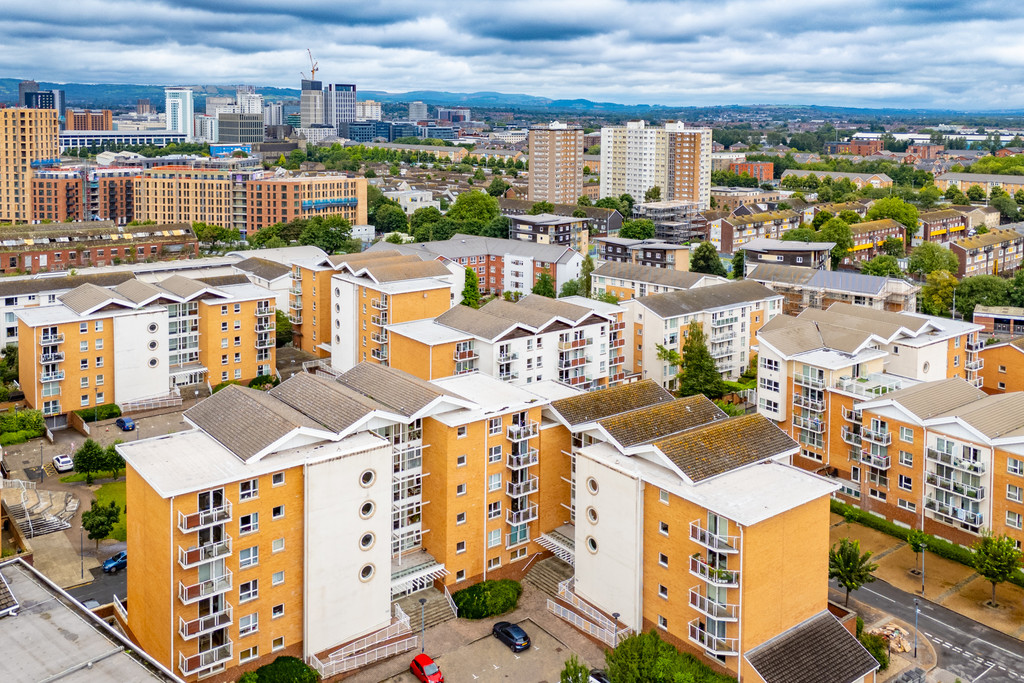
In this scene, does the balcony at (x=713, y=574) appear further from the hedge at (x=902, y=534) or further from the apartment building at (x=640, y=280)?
the apartment building at (x=640, y=280)

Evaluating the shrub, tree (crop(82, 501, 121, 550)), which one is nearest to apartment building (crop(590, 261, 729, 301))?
the shrub

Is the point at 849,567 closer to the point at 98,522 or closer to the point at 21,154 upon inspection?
the point at 98,522

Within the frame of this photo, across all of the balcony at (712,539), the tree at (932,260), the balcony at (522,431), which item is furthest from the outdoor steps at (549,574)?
the tree at (932,260)

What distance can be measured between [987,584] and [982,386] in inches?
805

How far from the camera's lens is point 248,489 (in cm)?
2292

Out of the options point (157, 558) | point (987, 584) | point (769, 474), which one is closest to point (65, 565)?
point (157, 558)

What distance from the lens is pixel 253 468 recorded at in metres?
23.2

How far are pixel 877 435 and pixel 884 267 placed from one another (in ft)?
141

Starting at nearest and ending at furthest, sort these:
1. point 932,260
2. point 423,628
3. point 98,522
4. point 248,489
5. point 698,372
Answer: point 248,489
point 423,628
point 98,522
point 698,372
point 932,260

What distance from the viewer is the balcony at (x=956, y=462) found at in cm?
3059

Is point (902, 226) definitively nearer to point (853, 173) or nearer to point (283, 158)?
point (853, 173)

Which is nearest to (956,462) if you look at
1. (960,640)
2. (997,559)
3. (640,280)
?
(997,559)

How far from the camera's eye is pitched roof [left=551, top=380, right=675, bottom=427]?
29.7 m

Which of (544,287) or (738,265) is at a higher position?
(738,265)
